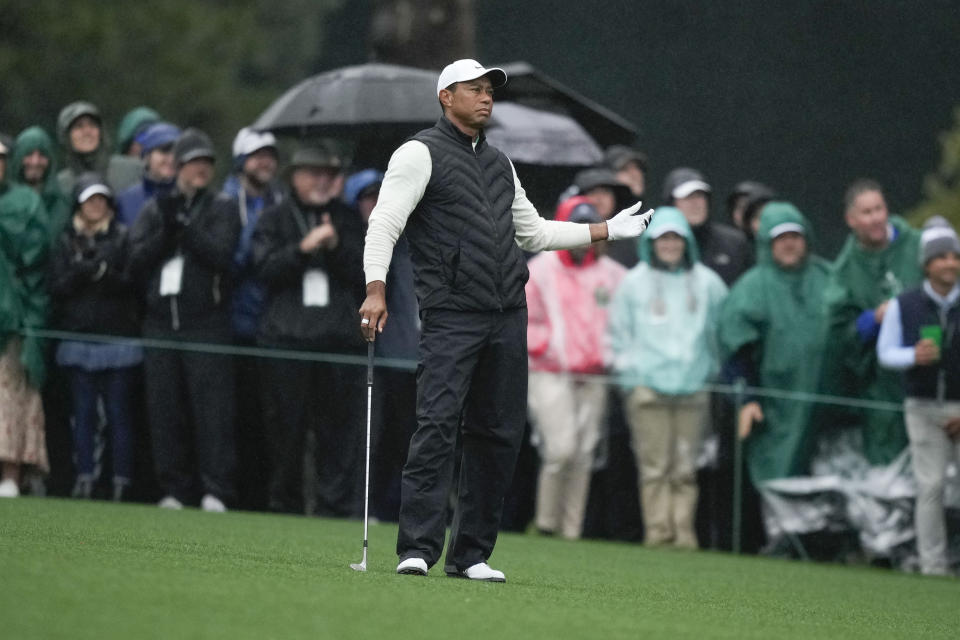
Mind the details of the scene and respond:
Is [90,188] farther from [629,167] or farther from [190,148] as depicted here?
[629,167]

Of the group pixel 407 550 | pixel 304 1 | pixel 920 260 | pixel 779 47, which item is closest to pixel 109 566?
pixel 407 550

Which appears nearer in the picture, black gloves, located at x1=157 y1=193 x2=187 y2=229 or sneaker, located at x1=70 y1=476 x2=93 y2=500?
black gloves, located at x1=157 y1=193 x2=187 y2=229

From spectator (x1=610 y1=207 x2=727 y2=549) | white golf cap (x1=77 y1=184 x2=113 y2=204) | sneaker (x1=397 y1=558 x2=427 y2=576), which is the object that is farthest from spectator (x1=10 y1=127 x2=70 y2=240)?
sneaker (x1=397 y1=558 x2=427 y2=576)

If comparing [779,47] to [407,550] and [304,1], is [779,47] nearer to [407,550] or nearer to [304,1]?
[407,550]

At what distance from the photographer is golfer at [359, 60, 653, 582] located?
835 centimetres

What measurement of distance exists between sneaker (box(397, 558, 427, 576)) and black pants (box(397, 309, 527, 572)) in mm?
50

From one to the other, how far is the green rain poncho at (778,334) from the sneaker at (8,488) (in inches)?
174

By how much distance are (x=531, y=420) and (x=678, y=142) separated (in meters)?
10.3

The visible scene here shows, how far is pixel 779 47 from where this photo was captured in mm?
22141

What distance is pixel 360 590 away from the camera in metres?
7.36

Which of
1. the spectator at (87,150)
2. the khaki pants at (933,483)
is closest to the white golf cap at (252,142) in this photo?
the spectator at (87,150)

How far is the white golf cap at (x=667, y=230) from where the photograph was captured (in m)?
12.9

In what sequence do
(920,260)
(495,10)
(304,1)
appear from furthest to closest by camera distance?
(304,1)
(495,10)
(920,260)

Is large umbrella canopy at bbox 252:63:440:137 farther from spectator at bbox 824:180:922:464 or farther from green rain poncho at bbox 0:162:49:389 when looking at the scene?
spectator at bbox 824:180:922:464
